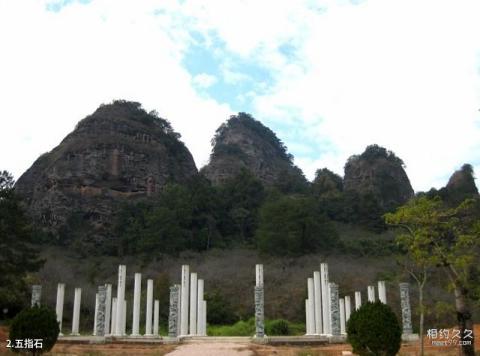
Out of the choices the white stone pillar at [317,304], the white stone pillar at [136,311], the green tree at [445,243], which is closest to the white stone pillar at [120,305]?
the white stone pillar at [136,311]

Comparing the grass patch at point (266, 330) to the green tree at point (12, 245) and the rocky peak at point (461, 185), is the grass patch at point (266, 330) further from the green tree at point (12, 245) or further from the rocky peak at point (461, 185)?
the rocky peak at point (461, 185)

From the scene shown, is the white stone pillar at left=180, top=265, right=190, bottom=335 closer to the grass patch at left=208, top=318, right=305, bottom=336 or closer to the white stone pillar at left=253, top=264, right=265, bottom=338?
the white stone pillar at left=253, top=264, right=265, bottom=338

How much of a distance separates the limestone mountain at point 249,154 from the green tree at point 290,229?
2153cm

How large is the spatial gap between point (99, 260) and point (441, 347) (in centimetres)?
3495

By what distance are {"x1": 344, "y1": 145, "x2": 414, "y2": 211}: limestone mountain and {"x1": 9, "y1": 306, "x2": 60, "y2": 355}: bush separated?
166 ft

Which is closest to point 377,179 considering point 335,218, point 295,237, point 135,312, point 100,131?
point 335,218

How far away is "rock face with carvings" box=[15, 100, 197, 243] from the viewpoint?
57.1 metres

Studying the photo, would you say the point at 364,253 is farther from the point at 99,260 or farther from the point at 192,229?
the point at 99,260

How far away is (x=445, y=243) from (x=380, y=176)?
163ft

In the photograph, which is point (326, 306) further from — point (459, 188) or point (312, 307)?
point (459, 188)

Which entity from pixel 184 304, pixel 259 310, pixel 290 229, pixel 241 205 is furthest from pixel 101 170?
pixel 259 310

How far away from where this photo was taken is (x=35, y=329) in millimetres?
15023

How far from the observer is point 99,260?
47875mm

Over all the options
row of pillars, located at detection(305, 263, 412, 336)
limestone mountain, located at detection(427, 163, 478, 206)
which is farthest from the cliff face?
row of pillars, located at detection(305, 263, 412, 336)
